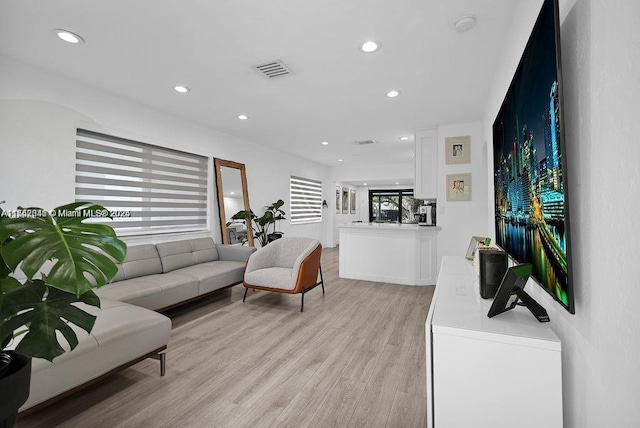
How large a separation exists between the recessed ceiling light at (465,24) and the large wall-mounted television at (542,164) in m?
0.89

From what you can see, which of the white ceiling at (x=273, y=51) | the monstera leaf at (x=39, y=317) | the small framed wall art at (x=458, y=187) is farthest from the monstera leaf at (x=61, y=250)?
the small framed wall art at (x=458, y=187)

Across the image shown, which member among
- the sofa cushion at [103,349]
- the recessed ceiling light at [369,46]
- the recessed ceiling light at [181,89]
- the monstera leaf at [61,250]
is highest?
the recessed ceiling light at [181,89]

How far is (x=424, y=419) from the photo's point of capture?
1641 mm

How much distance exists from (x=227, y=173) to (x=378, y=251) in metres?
3.04

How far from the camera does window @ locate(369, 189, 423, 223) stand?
10867mm

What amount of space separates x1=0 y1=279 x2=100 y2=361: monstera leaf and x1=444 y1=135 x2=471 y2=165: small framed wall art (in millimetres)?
4816

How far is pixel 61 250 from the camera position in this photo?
0.79 m

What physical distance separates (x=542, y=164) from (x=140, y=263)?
12.7ft

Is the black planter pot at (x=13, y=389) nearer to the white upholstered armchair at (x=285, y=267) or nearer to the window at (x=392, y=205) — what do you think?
the white upholstered armchair at (x=285, y=267)

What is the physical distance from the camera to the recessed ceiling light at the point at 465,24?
6.84 ft

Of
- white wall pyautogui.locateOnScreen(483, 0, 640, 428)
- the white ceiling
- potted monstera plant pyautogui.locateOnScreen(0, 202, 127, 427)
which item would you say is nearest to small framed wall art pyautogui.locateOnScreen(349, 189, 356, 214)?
the white ceiling

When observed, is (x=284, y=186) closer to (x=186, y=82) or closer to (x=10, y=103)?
(x=186, y=82)

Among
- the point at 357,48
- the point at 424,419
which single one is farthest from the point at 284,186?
the point at 424,419

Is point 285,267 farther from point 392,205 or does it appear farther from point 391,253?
point 392,205
